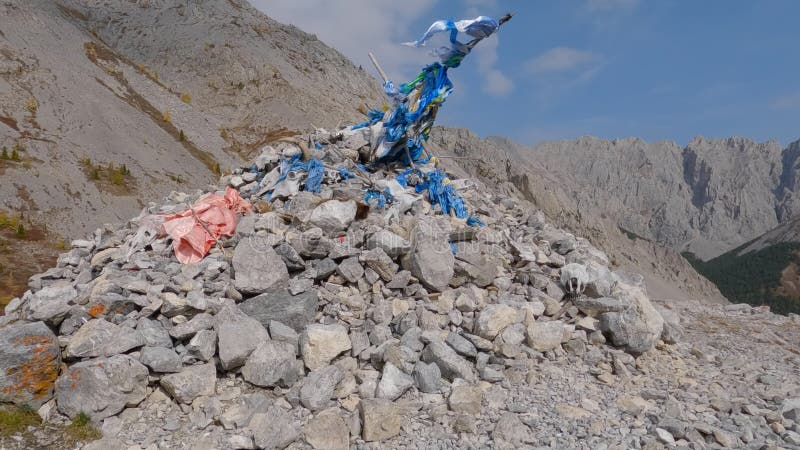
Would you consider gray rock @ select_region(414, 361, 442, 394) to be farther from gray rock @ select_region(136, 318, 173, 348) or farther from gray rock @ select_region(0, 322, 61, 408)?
gray rock @ select_region(0, 322, 61, 408)

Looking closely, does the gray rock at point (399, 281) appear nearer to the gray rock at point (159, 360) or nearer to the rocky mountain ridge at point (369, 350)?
the rocky mountain ridge at point (369, 350)

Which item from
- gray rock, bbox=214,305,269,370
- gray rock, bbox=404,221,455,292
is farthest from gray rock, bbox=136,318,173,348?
gray rock, bbox=404,221,455,292

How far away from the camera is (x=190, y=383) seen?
21.4 feet

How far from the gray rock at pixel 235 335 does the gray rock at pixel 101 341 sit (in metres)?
1.19

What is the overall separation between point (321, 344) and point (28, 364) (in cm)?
404

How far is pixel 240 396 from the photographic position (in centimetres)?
658

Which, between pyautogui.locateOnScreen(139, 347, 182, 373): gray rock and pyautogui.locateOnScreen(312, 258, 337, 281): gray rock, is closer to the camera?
pyautogui.locateOnScreen(139, 347, 182, 373): gray rock

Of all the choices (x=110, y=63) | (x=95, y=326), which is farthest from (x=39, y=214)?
(x=110, y=63)

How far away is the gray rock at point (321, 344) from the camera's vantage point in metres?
6.98

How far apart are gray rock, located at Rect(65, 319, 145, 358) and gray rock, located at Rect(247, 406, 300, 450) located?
2.37 metres

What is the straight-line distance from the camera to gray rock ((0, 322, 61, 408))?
20.5 ft

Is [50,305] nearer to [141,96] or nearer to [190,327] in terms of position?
[190,327]

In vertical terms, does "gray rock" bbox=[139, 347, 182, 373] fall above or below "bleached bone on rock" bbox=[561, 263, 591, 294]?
below

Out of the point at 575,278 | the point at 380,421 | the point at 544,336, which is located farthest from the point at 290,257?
the point at 575,278
